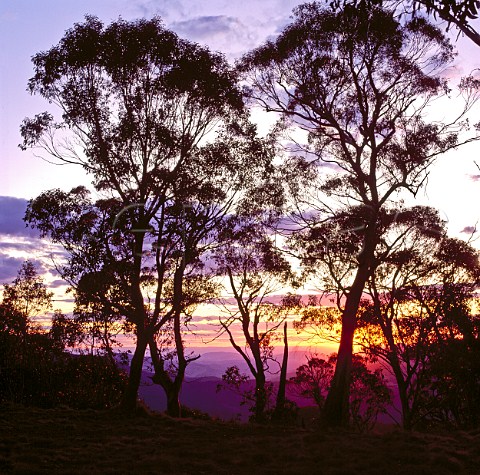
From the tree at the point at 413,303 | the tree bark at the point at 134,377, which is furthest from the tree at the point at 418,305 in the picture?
the tree bark at the point at 134,377

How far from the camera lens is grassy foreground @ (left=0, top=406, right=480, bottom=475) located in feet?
37.9

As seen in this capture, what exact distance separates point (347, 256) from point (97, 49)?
14.7 m

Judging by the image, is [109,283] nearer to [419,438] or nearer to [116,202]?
[116,202]

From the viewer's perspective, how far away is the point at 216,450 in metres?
13.8

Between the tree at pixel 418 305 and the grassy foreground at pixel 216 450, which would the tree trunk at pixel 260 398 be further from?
the grassy foreground at pixel 216 450

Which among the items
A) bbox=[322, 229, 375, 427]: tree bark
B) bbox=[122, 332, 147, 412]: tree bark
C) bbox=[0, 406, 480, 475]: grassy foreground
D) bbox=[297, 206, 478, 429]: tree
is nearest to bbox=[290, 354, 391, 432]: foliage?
bbox=[297, 206, 478, 429]: tree

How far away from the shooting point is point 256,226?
28.4m

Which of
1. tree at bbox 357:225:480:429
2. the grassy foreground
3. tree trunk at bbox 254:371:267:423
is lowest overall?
the grassy foreground

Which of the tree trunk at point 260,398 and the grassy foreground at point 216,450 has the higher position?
the tree trunk at point 260,398

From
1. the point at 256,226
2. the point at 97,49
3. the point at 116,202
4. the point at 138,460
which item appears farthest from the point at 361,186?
the point at 138,460

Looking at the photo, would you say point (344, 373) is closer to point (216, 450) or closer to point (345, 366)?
point (345, 366)

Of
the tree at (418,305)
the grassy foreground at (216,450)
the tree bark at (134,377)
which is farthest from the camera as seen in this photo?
the tree at (418,305)

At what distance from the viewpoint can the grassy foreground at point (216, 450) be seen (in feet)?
37.9

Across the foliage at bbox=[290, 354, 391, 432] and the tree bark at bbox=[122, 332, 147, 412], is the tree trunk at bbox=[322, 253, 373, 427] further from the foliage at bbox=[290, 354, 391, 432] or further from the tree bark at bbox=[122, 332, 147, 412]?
the foliage at bbox=[290, 354, 391, 432]
